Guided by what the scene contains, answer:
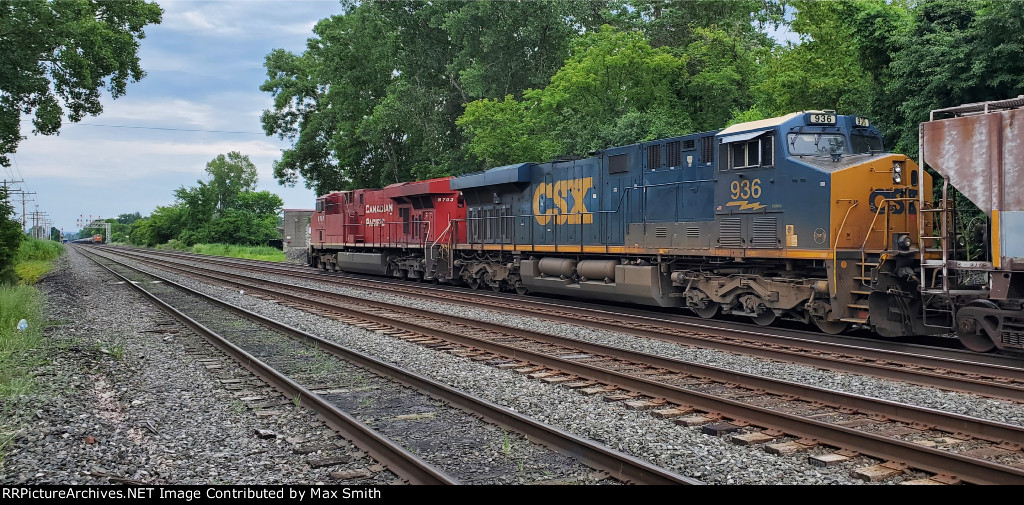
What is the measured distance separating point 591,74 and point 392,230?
9057 millimetres

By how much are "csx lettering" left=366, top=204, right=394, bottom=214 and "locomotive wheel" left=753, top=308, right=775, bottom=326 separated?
16189 mm

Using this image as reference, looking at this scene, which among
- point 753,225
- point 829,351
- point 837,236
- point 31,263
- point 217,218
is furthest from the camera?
point 217,218

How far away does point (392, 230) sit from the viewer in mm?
25469

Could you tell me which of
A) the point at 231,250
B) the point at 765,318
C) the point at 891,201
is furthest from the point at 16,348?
the point at 231,250

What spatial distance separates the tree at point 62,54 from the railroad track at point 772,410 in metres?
12.9

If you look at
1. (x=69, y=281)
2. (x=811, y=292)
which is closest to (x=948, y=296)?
(x=811, y=292)

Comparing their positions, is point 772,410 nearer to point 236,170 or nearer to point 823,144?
point 823,144

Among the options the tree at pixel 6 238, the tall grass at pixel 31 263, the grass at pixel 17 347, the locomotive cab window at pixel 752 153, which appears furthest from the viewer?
the tall grass at pixel 31 263

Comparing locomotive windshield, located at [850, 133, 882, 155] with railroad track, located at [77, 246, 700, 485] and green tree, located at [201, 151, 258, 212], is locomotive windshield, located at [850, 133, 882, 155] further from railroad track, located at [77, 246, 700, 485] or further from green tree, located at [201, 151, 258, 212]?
green tree, located at [201, 151, 258, 212]

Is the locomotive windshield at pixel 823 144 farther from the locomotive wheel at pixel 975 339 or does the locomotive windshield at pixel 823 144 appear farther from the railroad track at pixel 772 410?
the railroad track at pixel 772 410

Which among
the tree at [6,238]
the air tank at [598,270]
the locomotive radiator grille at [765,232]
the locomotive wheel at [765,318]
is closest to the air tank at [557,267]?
the air tank at [598,270]

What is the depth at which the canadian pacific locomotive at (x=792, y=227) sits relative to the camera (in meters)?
8.55
